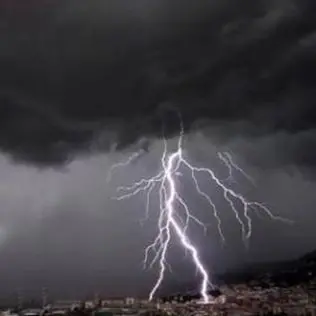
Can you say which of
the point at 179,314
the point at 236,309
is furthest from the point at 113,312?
the point at 236,309

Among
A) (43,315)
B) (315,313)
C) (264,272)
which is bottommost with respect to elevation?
(315,313)

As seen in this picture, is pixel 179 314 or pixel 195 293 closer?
pixel 179 314

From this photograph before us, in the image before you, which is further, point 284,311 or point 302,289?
point 302,289

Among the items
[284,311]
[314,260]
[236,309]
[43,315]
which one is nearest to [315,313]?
[284,311]

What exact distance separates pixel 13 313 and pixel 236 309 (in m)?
16.0

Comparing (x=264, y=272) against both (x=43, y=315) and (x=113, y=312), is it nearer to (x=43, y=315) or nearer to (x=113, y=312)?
(x=113, y=312)

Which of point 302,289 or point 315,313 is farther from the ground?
point 302,289

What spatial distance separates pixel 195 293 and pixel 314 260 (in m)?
11.5

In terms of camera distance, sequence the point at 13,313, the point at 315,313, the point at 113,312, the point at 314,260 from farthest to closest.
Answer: the point at 314,260
the point at 13,313
the point at 113,312
the point at 315,313

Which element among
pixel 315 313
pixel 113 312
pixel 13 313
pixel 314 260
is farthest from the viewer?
pixel 314 260

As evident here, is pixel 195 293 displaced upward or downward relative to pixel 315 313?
upward

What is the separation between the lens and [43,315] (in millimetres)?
41938

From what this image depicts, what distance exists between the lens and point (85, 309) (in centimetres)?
4331

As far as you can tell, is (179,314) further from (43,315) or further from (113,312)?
(43,315)
